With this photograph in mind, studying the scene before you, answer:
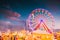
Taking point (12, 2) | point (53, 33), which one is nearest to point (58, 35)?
point (53, 33)

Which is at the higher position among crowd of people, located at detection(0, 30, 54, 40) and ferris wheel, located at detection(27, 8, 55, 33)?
ferris wheel, located at detection(27, 8, 55, 33)

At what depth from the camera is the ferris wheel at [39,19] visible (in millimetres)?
2902

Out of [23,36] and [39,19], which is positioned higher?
[39,19]

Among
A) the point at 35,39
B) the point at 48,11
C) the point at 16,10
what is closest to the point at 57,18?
the point at 48,11

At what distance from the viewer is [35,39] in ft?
9.43

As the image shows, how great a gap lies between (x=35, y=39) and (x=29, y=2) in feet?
2.04

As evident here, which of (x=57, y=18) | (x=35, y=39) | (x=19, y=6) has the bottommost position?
(x=35, y=39)

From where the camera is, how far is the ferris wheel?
2.90 meters

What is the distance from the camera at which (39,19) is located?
9.64 ft

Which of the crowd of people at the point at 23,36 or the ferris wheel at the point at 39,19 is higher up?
the ferris wheel at the point at 39,19

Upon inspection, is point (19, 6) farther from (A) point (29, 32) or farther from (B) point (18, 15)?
(A) point (29, 32)

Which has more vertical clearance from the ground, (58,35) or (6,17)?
(6,17)

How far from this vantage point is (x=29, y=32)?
2.88 meters

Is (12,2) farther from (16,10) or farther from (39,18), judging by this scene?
(39,18)
